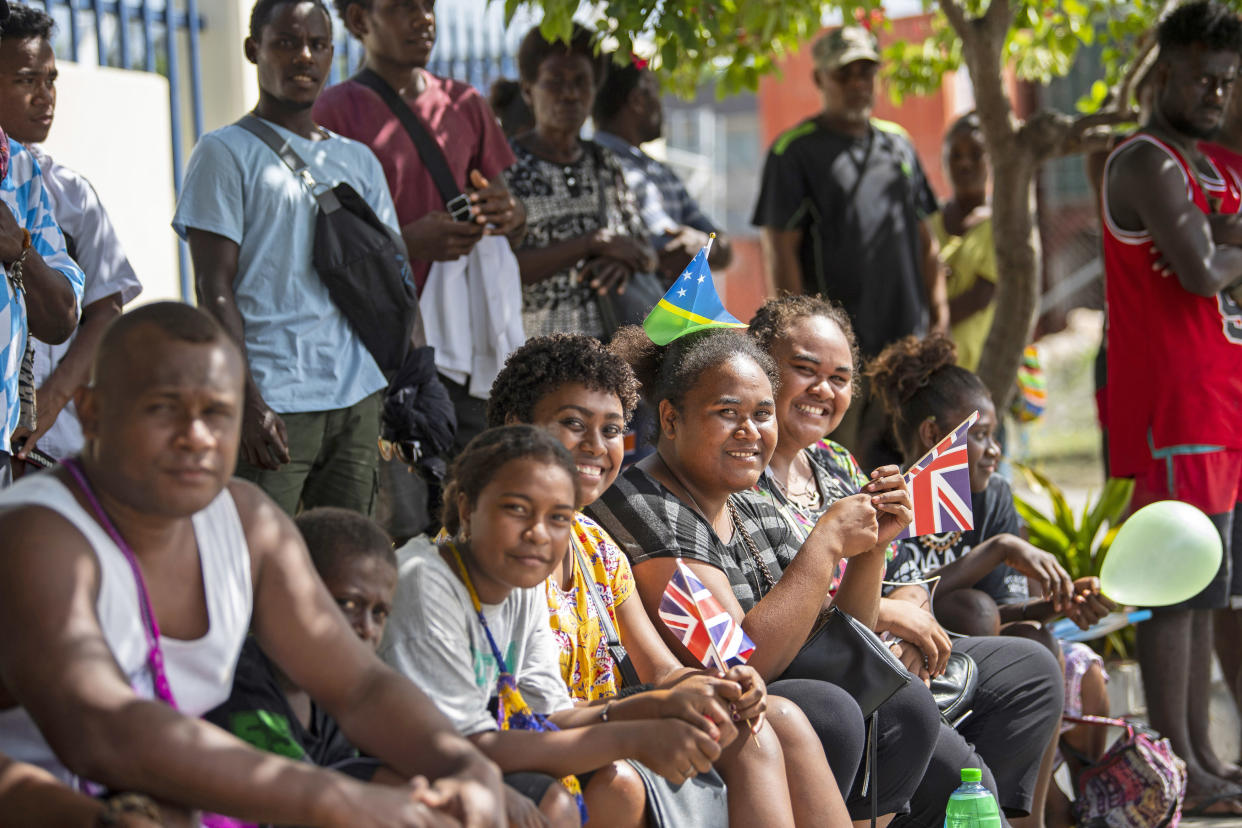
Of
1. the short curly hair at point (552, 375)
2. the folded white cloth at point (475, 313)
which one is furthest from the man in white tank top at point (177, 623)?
the folded white cloth at point (475, 313)

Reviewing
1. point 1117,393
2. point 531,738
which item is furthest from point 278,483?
point 1117,393

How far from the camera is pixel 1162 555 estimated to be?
4320mm

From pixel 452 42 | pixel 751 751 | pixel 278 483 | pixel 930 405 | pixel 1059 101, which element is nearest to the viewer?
pixel 751 751

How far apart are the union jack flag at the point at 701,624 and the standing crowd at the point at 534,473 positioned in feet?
0.15

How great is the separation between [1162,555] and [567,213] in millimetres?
2363

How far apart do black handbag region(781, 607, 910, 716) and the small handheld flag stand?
2.71 ft

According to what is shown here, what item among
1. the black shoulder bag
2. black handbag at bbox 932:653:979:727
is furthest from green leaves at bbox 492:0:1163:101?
black handbag at bbox 932:653:979:727

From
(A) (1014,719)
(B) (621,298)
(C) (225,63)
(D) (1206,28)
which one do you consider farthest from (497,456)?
(C) (225,63)

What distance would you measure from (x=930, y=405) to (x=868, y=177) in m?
1.98

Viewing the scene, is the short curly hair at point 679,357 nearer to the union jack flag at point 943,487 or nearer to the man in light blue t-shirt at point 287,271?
the union jack flag at point 943,487

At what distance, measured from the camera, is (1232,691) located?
5293 mm

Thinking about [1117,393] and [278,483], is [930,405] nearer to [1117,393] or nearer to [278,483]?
[1117,393]

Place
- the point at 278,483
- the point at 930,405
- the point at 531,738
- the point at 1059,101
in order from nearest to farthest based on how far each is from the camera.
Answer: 1. the point at 531,738
2. the point at 278,483
3. the point at 930,405
4. the point at 1059,101

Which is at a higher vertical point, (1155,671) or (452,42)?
(452,42)
